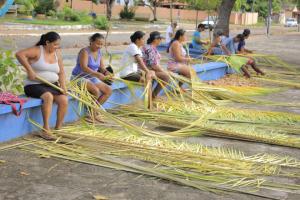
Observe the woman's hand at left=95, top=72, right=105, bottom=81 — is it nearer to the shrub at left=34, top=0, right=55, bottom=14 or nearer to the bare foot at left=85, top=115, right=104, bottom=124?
the bare foot at left=85, top=115, right=104, bottom=124

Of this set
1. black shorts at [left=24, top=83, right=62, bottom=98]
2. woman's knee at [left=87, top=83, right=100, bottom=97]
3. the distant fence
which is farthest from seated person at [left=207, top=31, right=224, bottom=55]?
the distant fence

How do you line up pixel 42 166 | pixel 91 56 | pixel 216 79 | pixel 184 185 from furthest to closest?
pixel 216 79 → pixel 91 56 → pixel 42 166 → pixel 184 185

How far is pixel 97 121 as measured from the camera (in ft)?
22.5

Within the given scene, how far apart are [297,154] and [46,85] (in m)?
3.09

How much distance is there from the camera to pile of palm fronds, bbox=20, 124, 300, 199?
15.8 ft

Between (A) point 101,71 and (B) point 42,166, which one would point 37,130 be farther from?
(A) point 101,71

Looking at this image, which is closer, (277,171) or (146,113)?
(277,171)

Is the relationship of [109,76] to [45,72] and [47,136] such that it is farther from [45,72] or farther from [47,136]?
[47,136]

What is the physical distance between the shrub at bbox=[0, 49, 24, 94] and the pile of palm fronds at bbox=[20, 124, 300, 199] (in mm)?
816

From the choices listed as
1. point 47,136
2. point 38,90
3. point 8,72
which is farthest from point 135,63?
point 47,136

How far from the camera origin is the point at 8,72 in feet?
20.1

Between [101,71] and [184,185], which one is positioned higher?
[101,71]

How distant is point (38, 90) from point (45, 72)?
278mm

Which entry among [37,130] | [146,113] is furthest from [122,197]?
[146,113]
